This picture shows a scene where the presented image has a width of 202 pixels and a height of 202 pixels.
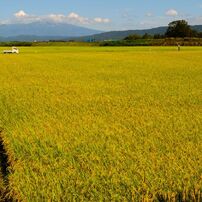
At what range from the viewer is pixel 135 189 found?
13.0ft

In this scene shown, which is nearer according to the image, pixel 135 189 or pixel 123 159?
pixel 135 189

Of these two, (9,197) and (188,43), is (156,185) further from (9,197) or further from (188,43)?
(188,43)

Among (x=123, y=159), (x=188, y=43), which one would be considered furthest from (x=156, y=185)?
(x=188, y=43)

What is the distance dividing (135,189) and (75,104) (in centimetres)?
615

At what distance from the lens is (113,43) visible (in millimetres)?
86688

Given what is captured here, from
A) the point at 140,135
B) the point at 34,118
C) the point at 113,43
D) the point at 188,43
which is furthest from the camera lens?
the point at 113,43

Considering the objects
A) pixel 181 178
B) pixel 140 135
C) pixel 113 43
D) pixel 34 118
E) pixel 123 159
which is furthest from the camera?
pixel 113 43

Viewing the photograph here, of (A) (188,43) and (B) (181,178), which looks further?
(A) (188,43)

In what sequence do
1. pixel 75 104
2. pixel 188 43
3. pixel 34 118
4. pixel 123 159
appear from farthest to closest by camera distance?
pixel 188 43
pixel 75 104
pixel 34 118
pixel 123 159

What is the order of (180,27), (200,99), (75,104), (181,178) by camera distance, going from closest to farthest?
(181,178)
(75,104)
(200,99)
(180,27)

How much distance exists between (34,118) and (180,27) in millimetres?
112103

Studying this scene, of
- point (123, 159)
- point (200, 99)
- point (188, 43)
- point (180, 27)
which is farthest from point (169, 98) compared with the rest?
point (180, 27)

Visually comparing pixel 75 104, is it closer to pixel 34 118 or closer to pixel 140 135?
pixel 34 118

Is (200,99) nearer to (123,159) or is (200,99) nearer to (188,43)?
(123,159)
